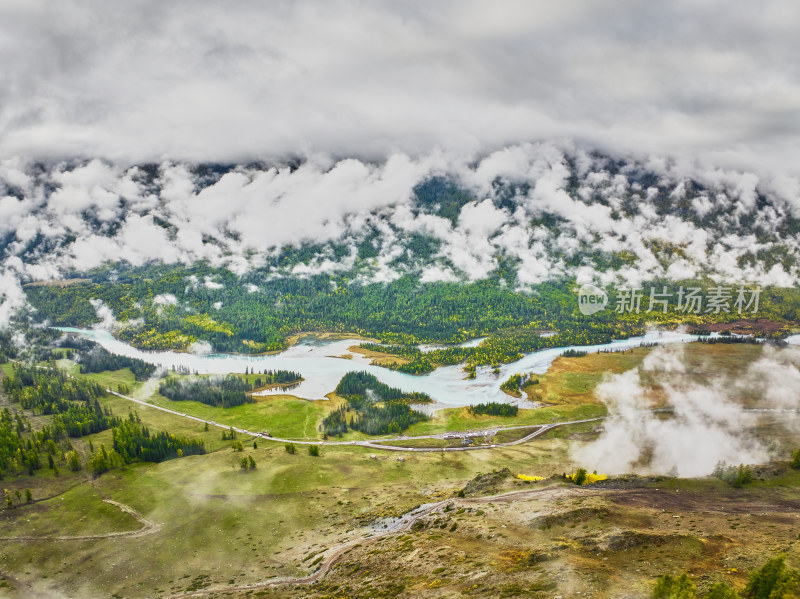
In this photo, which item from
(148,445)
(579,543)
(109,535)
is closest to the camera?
(579,543)

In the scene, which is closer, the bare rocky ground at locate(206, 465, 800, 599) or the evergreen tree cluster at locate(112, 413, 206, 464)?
the bare rocky ground at locate(206, 465, 800, 599)

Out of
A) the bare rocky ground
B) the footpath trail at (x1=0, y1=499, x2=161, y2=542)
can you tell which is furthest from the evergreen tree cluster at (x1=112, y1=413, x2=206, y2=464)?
the bare rocky ground

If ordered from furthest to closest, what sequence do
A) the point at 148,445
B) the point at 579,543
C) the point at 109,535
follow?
the point at 148,445
the point at 109,535
the point at 579,543

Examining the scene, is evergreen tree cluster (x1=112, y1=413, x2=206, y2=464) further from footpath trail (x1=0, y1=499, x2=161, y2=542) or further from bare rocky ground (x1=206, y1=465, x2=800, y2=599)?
bare rocky ground (x1=206, y1=465, x2=800, y2=599)

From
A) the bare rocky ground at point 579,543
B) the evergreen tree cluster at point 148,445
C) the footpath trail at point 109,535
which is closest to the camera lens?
the bare rocky ground at point 579,543

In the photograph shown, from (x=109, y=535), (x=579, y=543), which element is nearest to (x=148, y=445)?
(x=109, y=535)

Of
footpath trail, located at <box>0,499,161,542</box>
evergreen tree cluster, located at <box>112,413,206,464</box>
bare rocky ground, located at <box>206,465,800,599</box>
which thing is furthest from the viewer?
evergreen tree cluster, located at <box>112,413,206,464</box>

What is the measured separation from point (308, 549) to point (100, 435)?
12132cm

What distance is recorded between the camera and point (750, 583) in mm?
58500

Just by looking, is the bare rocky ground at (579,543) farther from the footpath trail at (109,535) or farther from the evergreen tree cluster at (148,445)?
the evergreen tree cluster at (148,445)

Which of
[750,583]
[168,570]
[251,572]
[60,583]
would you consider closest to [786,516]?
[750,583]

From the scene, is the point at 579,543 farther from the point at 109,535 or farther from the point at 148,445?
the point at 148,445

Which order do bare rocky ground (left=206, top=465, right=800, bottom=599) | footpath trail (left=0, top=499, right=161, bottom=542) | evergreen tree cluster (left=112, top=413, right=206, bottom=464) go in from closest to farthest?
bare rocky ground (left=206, top=465, right=800, bottom=599)
footpath trail (left=0, top=499, right=161, bottom=542)
evergreen tree cluster (left=112, top=413, right=206, bottom=464)

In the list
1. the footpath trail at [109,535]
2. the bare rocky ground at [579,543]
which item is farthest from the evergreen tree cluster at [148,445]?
the bare rocky ground at [579,543]
